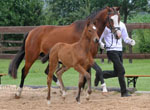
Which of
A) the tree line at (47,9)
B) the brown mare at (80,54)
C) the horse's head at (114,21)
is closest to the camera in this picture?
the brown mare at (80,54)

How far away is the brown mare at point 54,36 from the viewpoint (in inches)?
300

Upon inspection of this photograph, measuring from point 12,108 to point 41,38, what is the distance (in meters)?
2.44

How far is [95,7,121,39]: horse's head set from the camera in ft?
24.1

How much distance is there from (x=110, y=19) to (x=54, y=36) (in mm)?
1475

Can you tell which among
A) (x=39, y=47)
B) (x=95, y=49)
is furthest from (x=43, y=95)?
(x=95, y=49)

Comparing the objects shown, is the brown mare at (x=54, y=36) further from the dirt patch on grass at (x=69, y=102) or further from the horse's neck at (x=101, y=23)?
the dirt patch on grass at (x=69, y=102)

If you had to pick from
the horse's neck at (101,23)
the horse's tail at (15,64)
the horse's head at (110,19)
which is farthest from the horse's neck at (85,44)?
the horse's tail at (15,64)

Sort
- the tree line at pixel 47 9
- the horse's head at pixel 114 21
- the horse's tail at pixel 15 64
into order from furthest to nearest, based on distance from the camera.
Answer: the tree line at pixel 47 9
the horse's tail at pixel 15 64
the horse's head at pixel 114 21

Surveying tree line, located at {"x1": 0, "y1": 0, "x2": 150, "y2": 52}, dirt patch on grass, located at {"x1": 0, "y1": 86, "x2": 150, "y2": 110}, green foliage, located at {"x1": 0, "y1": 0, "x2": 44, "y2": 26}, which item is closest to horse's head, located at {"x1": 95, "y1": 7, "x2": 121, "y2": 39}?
dirt patch on grass, located at {"x1": 0, "y1": 86, "x2": 150, "y2": 110}

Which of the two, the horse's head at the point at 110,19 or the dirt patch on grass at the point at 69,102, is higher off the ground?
the horse's head at the point at 110,19

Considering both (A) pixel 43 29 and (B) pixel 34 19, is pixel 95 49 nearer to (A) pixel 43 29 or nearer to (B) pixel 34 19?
(A) pixel 43 29

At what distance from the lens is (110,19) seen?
744 cm

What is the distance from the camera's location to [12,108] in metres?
6.44

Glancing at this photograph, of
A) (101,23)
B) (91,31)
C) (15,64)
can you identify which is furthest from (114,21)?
(15,64)
